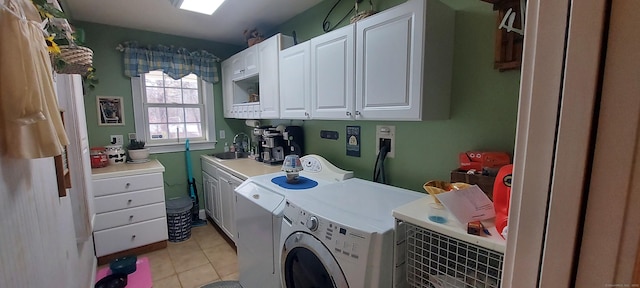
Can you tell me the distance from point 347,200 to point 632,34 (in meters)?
1.23

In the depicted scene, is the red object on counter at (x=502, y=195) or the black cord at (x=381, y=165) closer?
the red object on counter at (x=502, y=195)

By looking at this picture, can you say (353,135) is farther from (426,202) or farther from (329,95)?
(426,202)

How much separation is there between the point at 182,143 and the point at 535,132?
3.56 metres

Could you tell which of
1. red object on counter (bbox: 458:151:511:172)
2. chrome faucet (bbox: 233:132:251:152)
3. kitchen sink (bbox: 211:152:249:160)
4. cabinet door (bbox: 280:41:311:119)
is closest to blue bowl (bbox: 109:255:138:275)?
kitchen sink (bbox: 211:152:249:160)

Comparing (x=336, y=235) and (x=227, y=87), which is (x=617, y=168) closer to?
(x=336, y=235)

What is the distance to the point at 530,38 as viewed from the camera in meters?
0.42

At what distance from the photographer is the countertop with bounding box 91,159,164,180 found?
2.34 meters

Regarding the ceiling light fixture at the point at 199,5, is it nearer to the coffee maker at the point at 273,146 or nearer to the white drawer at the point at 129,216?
the coffee maker at the point at 273,146

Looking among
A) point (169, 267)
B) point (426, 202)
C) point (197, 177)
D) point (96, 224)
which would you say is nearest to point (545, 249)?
point (426, 202)

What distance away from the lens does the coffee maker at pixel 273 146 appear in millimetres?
2668

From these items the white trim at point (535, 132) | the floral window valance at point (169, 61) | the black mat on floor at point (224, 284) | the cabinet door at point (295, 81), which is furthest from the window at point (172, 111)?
the white trim at point (535, 132)

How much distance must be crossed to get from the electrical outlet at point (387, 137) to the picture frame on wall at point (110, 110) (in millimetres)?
2825

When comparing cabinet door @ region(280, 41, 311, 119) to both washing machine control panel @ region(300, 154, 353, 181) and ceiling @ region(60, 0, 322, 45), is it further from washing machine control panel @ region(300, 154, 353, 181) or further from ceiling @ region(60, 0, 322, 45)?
ceiling @ region(60, 0, 322, 45)

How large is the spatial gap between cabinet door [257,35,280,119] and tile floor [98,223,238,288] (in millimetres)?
1445
